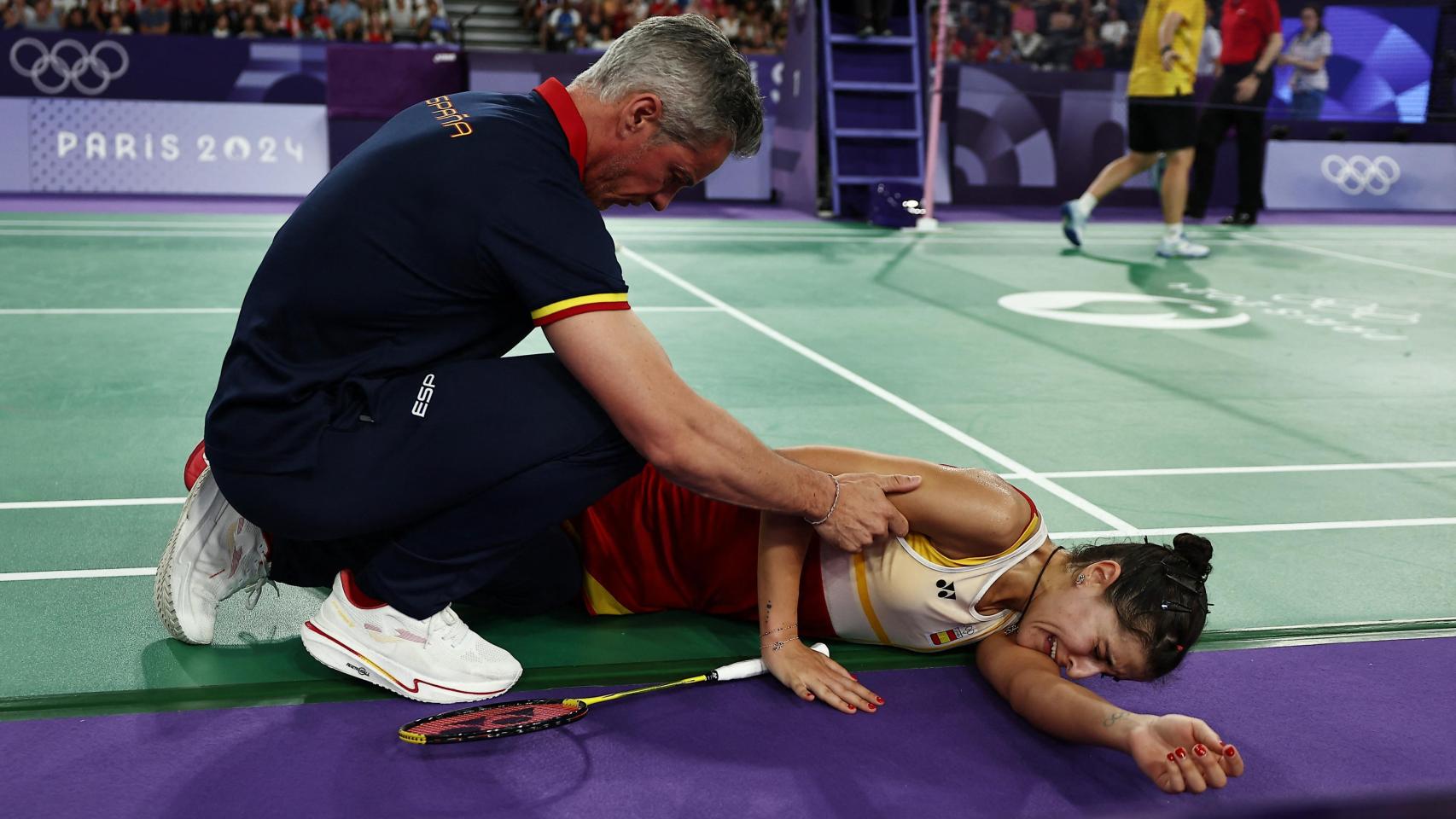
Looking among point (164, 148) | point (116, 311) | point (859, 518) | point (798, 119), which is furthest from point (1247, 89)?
point (859, 518)

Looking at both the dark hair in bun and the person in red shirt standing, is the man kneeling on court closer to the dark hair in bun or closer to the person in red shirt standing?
the dark hair in bun

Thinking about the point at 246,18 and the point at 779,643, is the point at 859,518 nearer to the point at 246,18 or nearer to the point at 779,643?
the point at 779,643

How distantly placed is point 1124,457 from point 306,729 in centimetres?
317

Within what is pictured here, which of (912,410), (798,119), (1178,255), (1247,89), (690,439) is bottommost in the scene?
(1178,255)

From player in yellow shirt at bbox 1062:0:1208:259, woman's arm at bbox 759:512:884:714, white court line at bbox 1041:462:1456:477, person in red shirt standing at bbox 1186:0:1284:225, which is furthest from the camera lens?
person in red shirt standing at bbox 1186:0:1284:225

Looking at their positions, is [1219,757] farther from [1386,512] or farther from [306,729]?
[1386,512]

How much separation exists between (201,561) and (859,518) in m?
1.48

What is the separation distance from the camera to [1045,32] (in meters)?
13.0

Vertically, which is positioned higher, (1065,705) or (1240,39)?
(1240,39)

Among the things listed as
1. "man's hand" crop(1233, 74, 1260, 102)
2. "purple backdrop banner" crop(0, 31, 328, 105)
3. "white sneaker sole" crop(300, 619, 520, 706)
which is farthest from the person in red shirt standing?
"white sneaker sole" crop(300, 619, 520, 706)

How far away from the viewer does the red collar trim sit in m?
2.61

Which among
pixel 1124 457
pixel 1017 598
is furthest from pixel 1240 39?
pixel 1017 598

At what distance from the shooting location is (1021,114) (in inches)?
539

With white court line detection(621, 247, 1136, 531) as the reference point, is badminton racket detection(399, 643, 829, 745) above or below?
above
